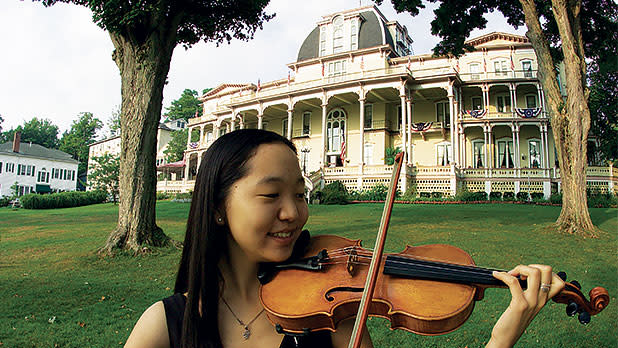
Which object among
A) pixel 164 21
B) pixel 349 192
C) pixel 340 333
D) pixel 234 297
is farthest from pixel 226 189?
pixel 349 192

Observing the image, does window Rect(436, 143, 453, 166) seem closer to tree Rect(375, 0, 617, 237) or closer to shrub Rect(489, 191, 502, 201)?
shrub Rect(489, 191, 502, 201)

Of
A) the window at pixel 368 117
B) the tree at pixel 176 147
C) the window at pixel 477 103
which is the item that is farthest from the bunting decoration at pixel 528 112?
the tree at pixel 176 147

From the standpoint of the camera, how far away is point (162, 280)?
224 inches

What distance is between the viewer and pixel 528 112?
24.2 meters

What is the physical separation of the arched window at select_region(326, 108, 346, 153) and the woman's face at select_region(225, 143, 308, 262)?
2860 centimetres

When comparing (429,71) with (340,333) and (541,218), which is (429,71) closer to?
(541,218)

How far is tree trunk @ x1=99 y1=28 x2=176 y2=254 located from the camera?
735cm

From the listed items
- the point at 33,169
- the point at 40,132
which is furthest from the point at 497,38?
the point at 40,132

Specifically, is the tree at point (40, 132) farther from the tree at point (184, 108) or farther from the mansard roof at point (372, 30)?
the mansard roof at point (372, 30)

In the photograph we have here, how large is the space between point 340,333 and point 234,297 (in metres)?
0.45

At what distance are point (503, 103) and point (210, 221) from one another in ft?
99.7

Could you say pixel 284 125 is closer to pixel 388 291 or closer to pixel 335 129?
pixel 335 129

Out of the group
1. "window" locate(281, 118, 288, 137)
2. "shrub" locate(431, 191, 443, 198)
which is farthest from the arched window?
"shrub" locate(431, 191, 443, 198)

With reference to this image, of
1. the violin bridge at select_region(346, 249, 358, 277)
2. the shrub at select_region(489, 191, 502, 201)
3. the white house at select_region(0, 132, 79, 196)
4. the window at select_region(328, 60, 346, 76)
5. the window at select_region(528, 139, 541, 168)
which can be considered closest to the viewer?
the violin bridge at select_region(346, 249, 358, 277)
